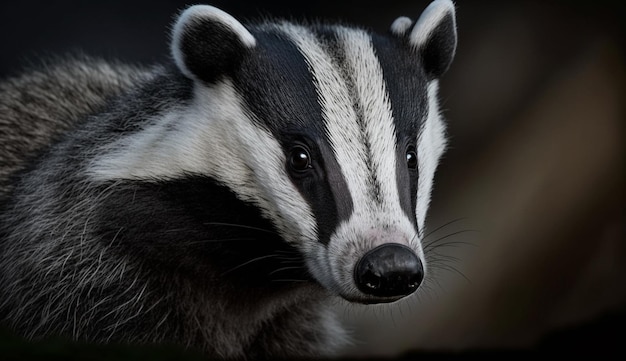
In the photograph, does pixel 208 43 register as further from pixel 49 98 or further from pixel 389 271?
pixel 49 98

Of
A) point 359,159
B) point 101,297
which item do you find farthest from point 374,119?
point 101,297

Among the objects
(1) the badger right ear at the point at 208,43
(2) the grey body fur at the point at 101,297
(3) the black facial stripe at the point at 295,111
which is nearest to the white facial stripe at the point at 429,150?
(3) the black facial stripe at the point at 295,111

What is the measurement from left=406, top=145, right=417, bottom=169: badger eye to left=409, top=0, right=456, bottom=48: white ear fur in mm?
384

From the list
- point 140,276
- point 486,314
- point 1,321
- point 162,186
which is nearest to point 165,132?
point 162,186

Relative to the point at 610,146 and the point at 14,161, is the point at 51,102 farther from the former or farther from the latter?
the point at 610,146

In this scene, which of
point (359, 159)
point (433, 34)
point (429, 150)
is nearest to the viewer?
point (359, 159)

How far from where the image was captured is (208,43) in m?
2.80

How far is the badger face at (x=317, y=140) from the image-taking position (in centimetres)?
254

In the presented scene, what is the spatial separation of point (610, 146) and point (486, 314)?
37.0 inches

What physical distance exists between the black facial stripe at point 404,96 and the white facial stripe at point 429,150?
0.05m

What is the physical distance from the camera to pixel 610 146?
4.70 m

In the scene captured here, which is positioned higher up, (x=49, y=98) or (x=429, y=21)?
(x=429, y=21)

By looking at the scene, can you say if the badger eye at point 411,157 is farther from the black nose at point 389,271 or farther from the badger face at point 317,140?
the black nose at point 389,271

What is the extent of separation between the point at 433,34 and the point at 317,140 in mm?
624
